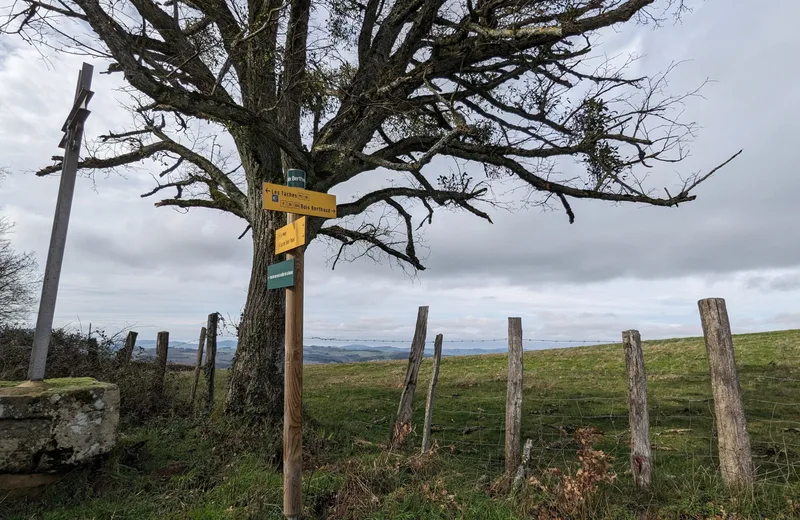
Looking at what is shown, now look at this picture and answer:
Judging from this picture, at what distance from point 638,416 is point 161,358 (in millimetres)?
10790

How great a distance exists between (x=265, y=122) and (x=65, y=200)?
3188 mm

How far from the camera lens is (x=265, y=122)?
24.3 feet

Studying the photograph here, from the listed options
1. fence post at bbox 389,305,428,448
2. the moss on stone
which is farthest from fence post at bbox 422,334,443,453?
the moss on stone

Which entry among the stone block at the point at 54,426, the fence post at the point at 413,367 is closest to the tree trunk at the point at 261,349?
the stone block at the point at 54,426

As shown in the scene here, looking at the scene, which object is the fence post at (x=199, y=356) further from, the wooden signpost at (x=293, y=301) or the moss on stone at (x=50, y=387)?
the wooden signpost at (x=293, y=301)

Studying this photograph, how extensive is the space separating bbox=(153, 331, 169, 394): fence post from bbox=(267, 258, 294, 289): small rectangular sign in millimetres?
6841

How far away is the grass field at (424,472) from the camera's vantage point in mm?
4734

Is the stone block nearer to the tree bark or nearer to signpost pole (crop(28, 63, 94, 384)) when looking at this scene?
signpost pole (crop(28, 63, 94, 384))

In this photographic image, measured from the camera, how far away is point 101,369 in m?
10.5

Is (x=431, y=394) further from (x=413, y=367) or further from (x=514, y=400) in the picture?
(x=514, y=400)

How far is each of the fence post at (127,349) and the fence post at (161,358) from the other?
0.73m

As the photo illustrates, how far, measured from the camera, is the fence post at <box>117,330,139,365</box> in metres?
11.4

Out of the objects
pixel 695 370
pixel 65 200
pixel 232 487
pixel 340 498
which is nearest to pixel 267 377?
pixel 232 487

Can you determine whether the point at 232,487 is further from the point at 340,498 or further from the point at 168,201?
the point at 168,201
